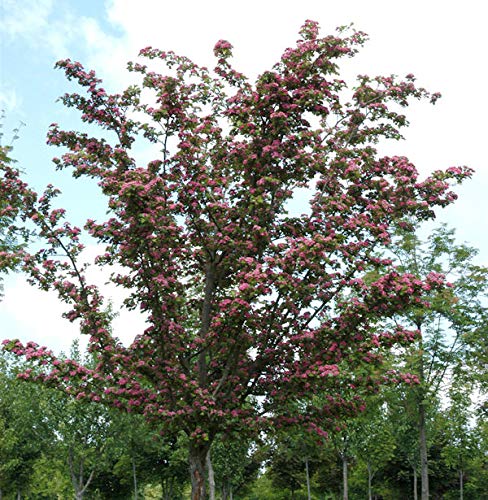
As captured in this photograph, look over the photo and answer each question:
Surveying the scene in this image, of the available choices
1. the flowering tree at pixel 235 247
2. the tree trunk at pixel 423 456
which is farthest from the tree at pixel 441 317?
the flowering tree at pixel 235 247

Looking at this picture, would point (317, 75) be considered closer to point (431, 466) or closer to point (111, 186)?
point (111, 186)

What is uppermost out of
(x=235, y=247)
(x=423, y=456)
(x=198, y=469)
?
(x=235, y=247)

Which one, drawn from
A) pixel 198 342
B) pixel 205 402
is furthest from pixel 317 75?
pixel 205 402

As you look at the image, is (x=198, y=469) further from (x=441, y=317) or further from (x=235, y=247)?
(x=441, y=317)

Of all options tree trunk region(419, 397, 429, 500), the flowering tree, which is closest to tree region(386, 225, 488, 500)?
tree trunk region(419, 397, 429, 500)

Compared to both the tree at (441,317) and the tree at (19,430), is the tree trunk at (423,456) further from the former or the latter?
the tree at (19,430)

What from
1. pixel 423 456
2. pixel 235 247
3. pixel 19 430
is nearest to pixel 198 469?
pixel 235 247

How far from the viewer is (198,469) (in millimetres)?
12219

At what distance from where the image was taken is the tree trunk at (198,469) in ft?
39.6

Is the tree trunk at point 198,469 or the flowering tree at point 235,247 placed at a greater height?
the flowering tree at point 235,247

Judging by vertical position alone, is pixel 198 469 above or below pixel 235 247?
below

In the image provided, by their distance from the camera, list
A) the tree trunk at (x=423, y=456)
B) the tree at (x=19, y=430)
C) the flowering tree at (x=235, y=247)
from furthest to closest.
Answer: the tree at (x=19, y=430)
the tree trunk at (x=423, y=456)
the flowering tree at (x=235, y=247)

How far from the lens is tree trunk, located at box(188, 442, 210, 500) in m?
12.1

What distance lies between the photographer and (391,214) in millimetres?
13086
